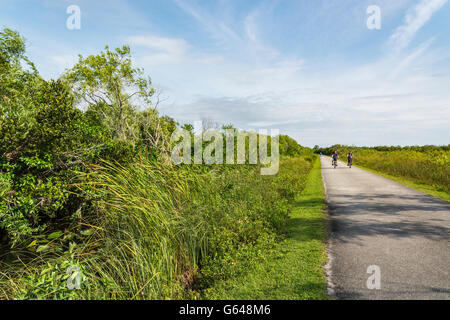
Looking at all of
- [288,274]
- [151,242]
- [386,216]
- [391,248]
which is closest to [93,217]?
[151,242]

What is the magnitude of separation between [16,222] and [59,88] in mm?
2698

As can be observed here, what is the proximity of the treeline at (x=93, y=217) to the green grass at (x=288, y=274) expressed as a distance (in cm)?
35

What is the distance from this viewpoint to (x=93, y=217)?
17.5 feet

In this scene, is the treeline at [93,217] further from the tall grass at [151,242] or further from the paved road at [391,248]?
the paved road at [391,248]

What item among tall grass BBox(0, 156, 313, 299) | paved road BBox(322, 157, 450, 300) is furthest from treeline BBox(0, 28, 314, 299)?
paved road BBox(322, 157, 450, 300)

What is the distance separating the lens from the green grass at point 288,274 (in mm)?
3467

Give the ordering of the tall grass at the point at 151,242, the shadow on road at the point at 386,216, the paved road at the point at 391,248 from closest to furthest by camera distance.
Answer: the paved road at the point at 391,248, the tall grass at the point at 151,242, the shadow on road at the point at 386,216

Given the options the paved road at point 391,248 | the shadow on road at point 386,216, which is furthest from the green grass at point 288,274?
the shadow on road at point 386,216

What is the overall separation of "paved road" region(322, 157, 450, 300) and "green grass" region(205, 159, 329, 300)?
0.24 meters

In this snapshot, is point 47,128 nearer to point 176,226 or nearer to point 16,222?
point 16,222

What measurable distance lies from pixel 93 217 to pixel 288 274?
4.12 meters

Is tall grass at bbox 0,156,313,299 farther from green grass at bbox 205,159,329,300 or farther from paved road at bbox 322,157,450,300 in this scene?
paved road at bbox 322,157,450,300

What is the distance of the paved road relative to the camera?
3398mm
